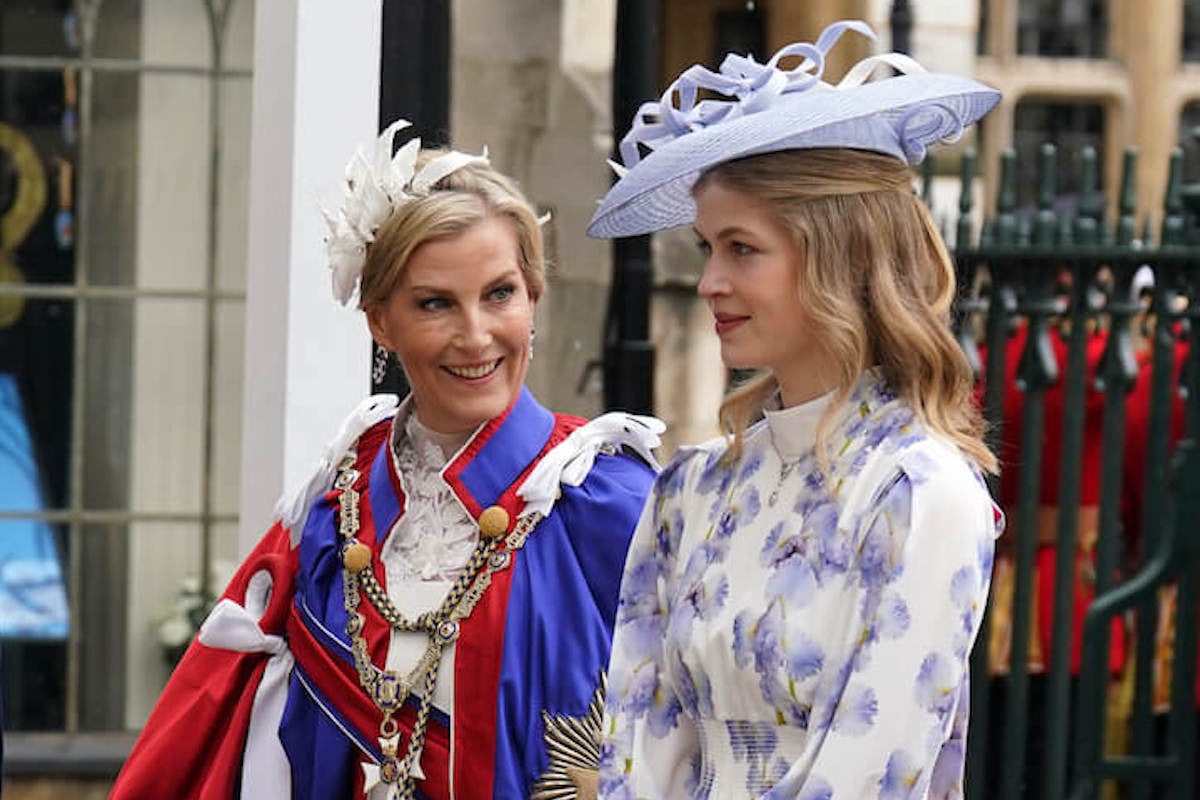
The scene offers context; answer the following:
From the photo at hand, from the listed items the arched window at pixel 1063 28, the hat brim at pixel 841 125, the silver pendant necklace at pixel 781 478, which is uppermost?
the arched window at pixel 1063 28

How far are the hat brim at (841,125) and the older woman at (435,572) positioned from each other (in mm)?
483

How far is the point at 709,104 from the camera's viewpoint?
2.65 m

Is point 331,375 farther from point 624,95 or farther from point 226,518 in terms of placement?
point 226,518

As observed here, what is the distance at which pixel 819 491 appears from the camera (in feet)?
8.20

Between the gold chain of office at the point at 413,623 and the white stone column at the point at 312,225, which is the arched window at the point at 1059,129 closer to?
the white stone column at the point at 312,225

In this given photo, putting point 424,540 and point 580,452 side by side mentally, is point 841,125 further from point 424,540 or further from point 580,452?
point 424,540

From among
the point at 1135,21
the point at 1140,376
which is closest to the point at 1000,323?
the point at 1140,376

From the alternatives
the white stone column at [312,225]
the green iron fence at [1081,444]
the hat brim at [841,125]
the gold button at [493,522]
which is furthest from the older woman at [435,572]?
the green iron fence at [1081,444]

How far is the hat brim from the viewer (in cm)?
248

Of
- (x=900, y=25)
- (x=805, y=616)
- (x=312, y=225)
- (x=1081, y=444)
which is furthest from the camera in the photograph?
(x=900, y=25)

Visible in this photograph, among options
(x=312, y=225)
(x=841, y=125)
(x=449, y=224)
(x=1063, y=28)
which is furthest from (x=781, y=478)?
(x=1063, y=28)

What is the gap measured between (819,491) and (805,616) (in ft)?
0.48

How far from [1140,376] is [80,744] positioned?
2928 mm

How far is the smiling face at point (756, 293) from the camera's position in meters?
2.49
